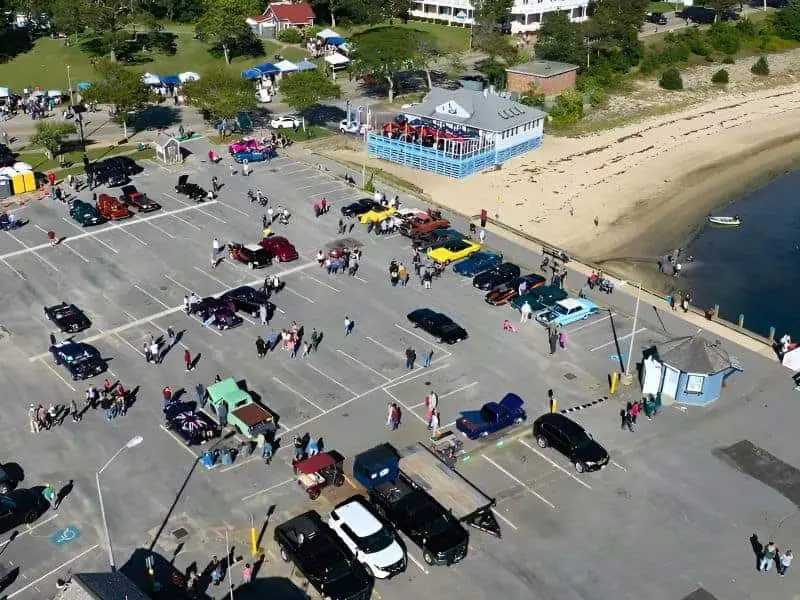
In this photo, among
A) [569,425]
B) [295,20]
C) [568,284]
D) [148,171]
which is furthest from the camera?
[295,20]

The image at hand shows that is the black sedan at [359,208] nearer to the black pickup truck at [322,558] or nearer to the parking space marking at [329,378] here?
the parking space marking at [329,378]

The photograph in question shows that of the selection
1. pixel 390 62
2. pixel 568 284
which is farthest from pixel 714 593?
pixel 390 62

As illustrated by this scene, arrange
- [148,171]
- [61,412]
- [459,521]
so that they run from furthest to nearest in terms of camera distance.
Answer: [148,171] < [61,412] < [459,521]

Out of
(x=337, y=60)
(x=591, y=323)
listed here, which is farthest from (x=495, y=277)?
(x=337, y=60)

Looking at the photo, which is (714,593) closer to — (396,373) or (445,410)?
(445,410)

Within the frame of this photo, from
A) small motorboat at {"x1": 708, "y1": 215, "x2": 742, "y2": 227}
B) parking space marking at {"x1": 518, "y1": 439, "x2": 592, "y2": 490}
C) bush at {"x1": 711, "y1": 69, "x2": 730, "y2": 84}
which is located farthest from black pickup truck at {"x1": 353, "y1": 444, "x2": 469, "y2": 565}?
bush at {"x1": 711, "y1": 69, "x2": 730, "y2": 84}

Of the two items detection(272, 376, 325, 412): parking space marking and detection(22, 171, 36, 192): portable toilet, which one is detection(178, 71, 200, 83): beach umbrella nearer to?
detection(22, 171, 36, 192): portable toilet
